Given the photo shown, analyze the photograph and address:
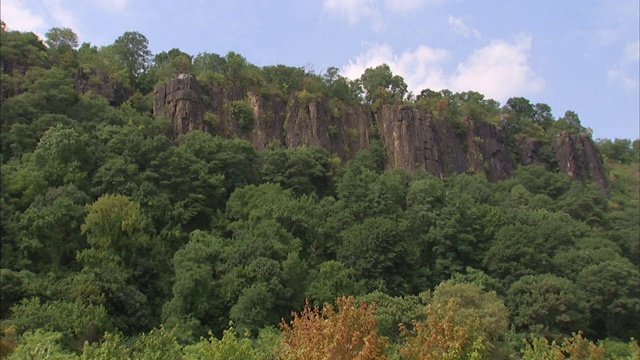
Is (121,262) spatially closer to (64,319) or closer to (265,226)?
(64,319)

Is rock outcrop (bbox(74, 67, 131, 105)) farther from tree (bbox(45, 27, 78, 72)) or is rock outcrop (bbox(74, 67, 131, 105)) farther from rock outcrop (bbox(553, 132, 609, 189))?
rock outcrop (bbox(553, 132, 609, 189))

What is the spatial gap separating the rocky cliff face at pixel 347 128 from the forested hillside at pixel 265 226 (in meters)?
0.19

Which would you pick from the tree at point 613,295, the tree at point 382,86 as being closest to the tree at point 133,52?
the tree at point 382,86

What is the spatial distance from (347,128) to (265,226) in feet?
72.2

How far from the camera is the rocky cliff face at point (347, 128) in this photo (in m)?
44.1

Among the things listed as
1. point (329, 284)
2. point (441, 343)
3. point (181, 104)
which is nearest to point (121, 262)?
point (329, 284)

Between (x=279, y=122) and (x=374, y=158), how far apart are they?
859 cm

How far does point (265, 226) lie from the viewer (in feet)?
101

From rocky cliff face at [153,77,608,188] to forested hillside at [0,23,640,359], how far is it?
0.61 feet

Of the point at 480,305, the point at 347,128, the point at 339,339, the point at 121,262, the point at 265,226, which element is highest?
the point at 347,128

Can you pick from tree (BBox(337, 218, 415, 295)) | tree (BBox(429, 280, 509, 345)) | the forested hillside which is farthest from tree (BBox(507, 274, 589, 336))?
tree (BBox(337, 218, 415, 295))

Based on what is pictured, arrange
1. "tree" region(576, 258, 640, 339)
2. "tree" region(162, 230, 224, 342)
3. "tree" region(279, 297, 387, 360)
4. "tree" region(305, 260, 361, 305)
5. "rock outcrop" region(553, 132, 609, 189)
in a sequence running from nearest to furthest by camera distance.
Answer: "tree" region(279, 297, 387, 360) → "tree" region(162, 230, 224, 342) → "tree" region(305, 260, 361, 305) → "tree" region(576, 258, 640, 339) → "rock outcrop" region(553, 132, 609, 189)

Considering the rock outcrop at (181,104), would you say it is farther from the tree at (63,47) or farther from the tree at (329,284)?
the tree at (329,284)

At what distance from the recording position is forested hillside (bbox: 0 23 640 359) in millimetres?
21188
